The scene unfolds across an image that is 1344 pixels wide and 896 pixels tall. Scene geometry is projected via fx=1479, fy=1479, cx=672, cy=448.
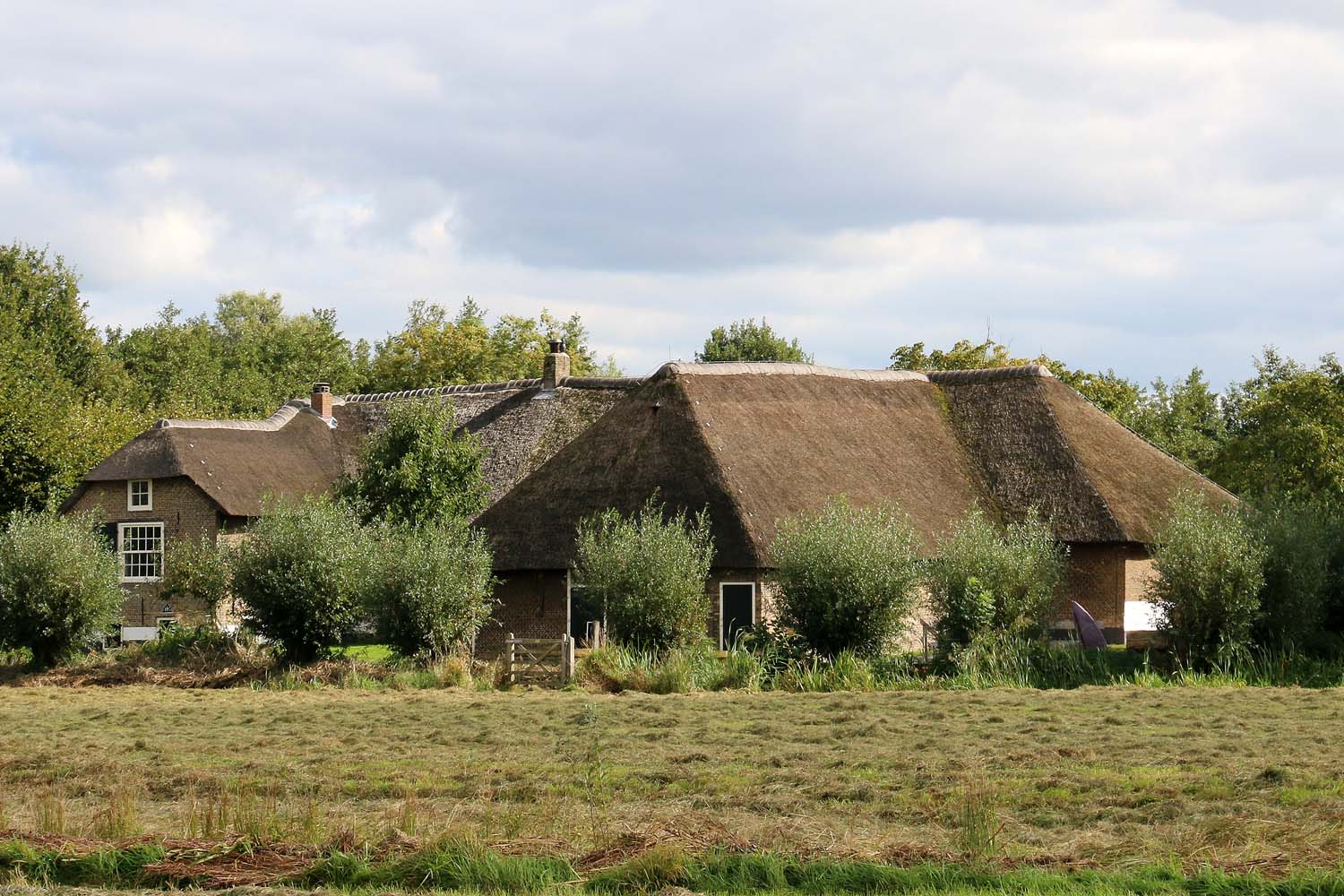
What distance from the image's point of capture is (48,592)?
30.8 metres

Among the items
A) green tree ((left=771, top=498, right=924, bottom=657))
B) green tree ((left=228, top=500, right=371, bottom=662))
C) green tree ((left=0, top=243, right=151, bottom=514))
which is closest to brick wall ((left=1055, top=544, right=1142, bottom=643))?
green tree ((left=771, top=498, right=924, bottom=657))

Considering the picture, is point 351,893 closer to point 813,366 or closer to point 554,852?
point 554,852

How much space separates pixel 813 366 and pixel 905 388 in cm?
275

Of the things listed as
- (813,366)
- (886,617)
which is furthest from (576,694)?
(813,366)

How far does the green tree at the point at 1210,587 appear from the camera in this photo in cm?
2547

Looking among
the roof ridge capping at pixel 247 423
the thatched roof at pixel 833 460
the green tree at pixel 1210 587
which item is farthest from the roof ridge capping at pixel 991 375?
the roof ridge capping at pixel 247 423

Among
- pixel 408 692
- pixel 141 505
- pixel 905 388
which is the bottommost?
pixel 408 692

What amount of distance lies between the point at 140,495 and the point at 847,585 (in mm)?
25463

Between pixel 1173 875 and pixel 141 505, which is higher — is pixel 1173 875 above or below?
below

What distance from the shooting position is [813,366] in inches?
1587

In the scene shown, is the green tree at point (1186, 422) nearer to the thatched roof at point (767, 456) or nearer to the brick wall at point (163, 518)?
the thatched roof at point (767, 456)

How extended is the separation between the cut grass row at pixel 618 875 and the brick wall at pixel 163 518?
109ft

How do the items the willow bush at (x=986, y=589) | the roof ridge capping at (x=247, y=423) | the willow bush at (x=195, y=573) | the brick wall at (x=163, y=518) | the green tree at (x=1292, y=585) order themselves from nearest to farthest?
the willow bush at (x=986, y=589)
the green tree at (x=1292, y=585)
the willow bush at (x=195, y=573)
the brick wall at (x=163, y=518)
the roof ridge capping at (x=247, y=423)

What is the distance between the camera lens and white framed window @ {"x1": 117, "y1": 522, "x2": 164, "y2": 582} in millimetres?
43094
